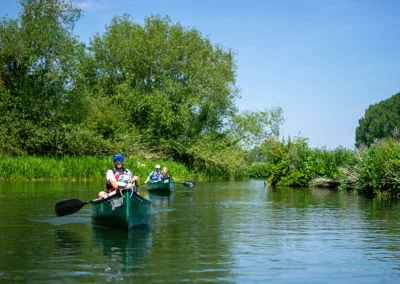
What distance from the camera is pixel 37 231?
16.2 metres

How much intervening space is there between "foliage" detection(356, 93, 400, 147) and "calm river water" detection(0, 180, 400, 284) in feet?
291

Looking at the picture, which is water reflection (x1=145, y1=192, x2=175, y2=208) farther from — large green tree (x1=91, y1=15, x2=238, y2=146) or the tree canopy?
large green tree (x1=91, y1=15, x2=238, y2=146)

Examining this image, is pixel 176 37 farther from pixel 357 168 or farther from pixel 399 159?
pixel 399 159

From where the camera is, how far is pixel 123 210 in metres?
15.7

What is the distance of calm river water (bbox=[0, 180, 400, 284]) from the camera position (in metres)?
10.6

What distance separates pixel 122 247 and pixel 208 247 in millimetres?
1792

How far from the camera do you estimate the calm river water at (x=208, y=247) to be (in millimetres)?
10586

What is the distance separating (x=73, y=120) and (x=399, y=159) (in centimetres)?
2990

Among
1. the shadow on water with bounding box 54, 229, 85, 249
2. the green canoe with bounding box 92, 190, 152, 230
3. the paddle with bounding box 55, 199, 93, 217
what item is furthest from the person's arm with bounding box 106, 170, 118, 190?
the paddle with bounding box 55, 199, 93, 217

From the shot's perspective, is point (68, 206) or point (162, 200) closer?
point (68, 206)

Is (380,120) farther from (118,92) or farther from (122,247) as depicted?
(122,247)

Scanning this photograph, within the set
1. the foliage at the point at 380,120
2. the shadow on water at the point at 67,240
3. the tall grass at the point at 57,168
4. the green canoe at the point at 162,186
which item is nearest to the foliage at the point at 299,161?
the tall grass at the point at 57,168

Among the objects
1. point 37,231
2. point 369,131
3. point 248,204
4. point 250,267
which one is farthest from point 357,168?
point 369,131

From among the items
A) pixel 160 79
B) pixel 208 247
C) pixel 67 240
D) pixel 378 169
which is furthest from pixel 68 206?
pixel 160 79
